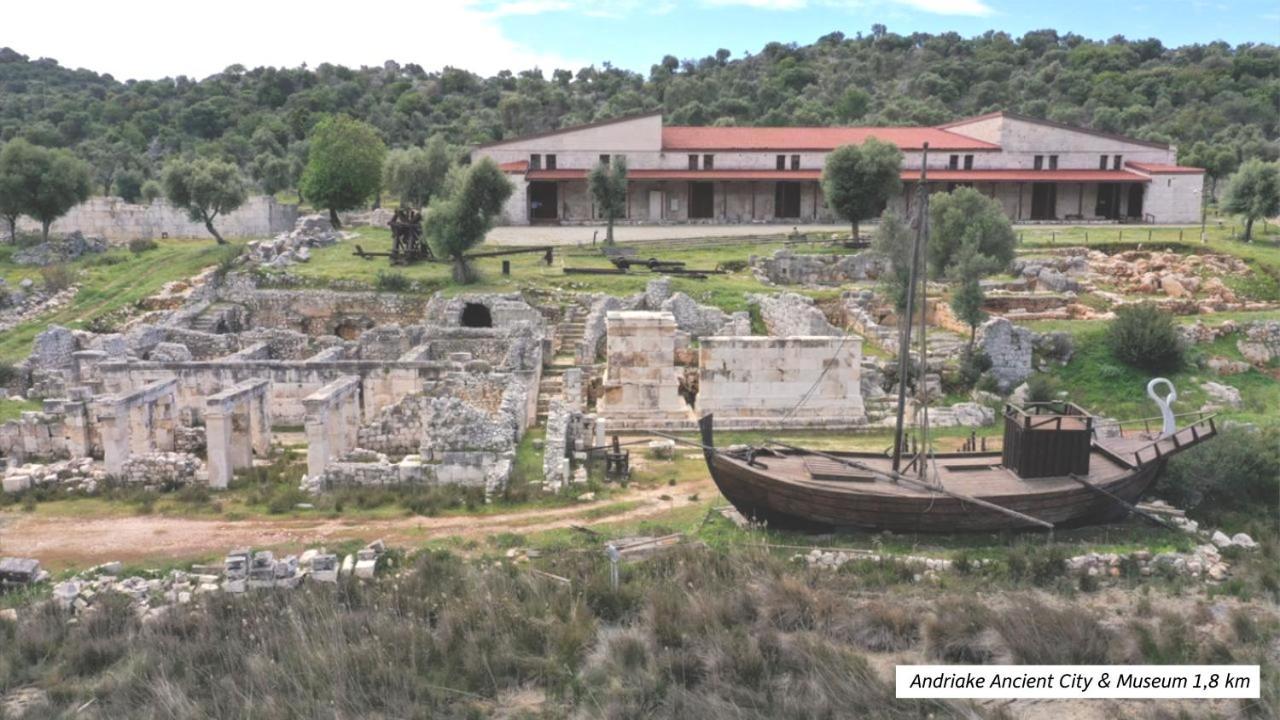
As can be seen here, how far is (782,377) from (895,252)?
8.01m

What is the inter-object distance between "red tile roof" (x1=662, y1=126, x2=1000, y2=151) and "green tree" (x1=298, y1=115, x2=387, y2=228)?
53.0 feet

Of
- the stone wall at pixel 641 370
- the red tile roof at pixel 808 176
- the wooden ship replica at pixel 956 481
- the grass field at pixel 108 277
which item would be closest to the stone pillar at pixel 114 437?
the stone wall at pixel 641 370

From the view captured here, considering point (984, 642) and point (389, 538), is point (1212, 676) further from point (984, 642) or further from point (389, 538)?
point (389, 538)

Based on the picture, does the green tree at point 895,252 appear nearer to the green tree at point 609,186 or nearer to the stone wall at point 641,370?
the stone wall at point 641,370

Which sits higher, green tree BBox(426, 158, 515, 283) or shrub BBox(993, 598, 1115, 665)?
green tree BBox(426, 158, 515, 283)

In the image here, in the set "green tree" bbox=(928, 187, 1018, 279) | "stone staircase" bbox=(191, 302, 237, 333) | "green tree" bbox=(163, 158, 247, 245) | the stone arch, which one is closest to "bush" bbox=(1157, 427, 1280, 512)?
"green tree" bbox=(928, 187, 1018, 279)

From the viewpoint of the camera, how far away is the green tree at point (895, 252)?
86.3 feet

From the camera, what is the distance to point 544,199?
52125 millimetres

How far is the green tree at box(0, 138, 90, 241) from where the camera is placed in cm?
4009

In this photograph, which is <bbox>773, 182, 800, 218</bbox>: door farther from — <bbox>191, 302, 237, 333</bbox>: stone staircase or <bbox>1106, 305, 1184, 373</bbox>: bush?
<bbox>191, 302, 237, 333</bbox>: stone staircase

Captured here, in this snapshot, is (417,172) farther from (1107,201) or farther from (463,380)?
(1107,201)

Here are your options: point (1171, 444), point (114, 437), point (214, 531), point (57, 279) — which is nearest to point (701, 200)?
point (57, 279)

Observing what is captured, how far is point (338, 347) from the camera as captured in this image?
2494cm

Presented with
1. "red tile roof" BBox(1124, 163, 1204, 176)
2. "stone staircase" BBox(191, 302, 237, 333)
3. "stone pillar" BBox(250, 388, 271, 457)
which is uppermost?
"red tile roof" BBox(1124, 163, 1204, 176)
